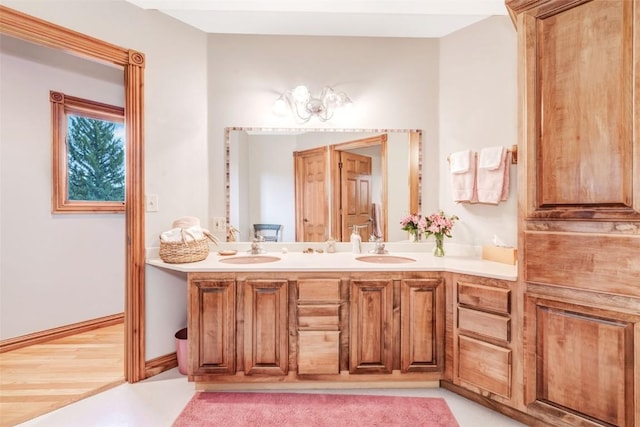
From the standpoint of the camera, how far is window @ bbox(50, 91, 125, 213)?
2.93 metres

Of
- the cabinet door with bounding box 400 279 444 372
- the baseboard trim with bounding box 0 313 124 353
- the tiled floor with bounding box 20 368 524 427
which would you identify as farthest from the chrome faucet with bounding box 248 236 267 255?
the baseboard trim with bounding box 0 313 124 353

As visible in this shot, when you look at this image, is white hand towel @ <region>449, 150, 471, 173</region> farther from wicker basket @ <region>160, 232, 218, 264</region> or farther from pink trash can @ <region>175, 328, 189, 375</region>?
pink trash can @ <region>175, 328, 189, 375</region>

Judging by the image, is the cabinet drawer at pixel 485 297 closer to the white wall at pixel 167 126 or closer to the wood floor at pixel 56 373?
the white wall at pixel 167 126

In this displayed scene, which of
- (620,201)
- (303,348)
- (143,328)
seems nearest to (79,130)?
(143,328)

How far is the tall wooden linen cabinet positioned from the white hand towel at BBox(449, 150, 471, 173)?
0.57 meters

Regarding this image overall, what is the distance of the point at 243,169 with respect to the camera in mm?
2617

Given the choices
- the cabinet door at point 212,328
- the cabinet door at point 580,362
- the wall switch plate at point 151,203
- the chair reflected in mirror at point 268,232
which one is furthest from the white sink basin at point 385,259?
the wall switch plate at point 151,203

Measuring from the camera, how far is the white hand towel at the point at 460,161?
2311 millimetres

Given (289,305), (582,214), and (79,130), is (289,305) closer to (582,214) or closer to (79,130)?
(582,214)

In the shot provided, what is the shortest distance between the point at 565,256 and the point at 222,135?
237 cm

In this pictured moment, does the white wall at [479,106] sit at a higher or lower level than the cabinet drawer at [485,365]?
higher

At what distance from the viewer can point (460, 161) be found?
234 cm

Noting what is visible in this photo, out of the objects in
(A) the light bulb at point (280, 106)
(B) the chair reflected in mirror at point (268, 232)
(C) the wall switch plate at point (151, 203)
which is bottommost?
(B) the chair reflected in mirror at point (268, 232)

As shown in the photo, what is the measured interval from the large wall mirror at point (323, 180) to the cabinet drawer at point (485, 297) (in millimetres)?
739
